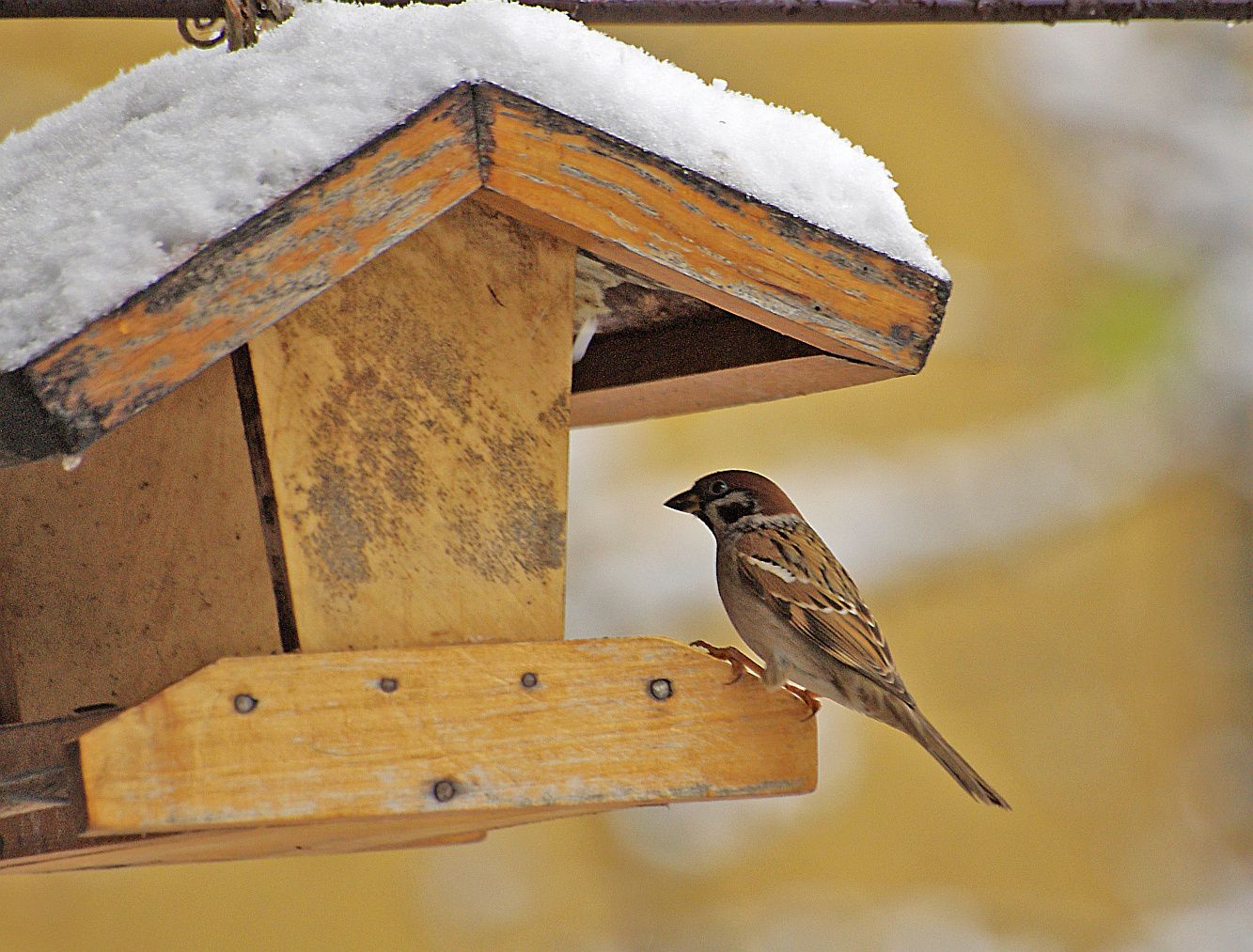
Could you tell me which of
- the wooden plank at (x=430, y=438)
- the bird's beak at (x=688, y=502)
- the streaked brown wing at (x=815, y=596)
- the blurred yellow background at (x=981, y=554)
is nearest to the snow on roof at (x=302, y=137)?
the wooden plank at (x=430, y=438)

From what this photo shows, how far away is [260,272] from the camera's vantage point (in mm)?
1130

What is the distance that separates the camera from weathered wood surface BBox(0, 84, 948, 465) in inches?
41.3

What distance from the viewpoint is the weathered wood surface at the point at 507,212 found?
3.44 feet

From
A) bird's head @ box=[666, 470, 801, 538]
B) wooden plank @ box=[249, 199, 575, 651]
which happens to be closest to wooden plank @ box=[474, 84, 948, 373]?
wooden plank @ box=[249, 199, 575, 651]

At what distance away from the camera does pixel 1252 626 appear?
4344 mm

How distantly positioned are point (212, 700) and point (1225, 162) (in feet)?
13.9

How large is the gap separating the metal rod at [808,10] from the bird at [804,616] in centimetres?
86

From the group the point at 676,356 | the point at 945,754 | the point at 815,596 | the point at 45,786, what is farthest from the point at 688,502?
the point at 45,786

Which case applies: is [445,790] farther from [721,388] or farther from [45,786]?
[721,388]

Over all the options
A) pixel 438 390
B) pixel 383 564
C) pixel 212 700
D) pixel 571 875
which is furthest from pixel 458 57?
pixel 571 875

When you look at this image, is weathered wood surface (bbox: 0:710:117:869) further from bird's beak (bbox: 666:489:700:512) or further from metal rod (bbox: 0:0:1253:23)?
bird's beak (bbox: 666:489:700:512)

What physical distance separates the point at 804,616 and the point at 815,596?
41 mm

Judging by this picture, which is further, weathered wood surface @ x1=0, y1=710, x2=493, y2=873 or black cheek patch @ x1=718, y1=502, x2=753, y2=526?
black cheek patch @ x1=718, y1=502, x2=753, y2=526

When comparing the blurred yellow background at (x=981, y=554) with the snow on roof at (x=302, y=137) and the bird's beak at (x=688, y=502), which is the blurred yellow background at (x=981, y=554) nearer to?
the bird's beak at (x=688, y=502)
